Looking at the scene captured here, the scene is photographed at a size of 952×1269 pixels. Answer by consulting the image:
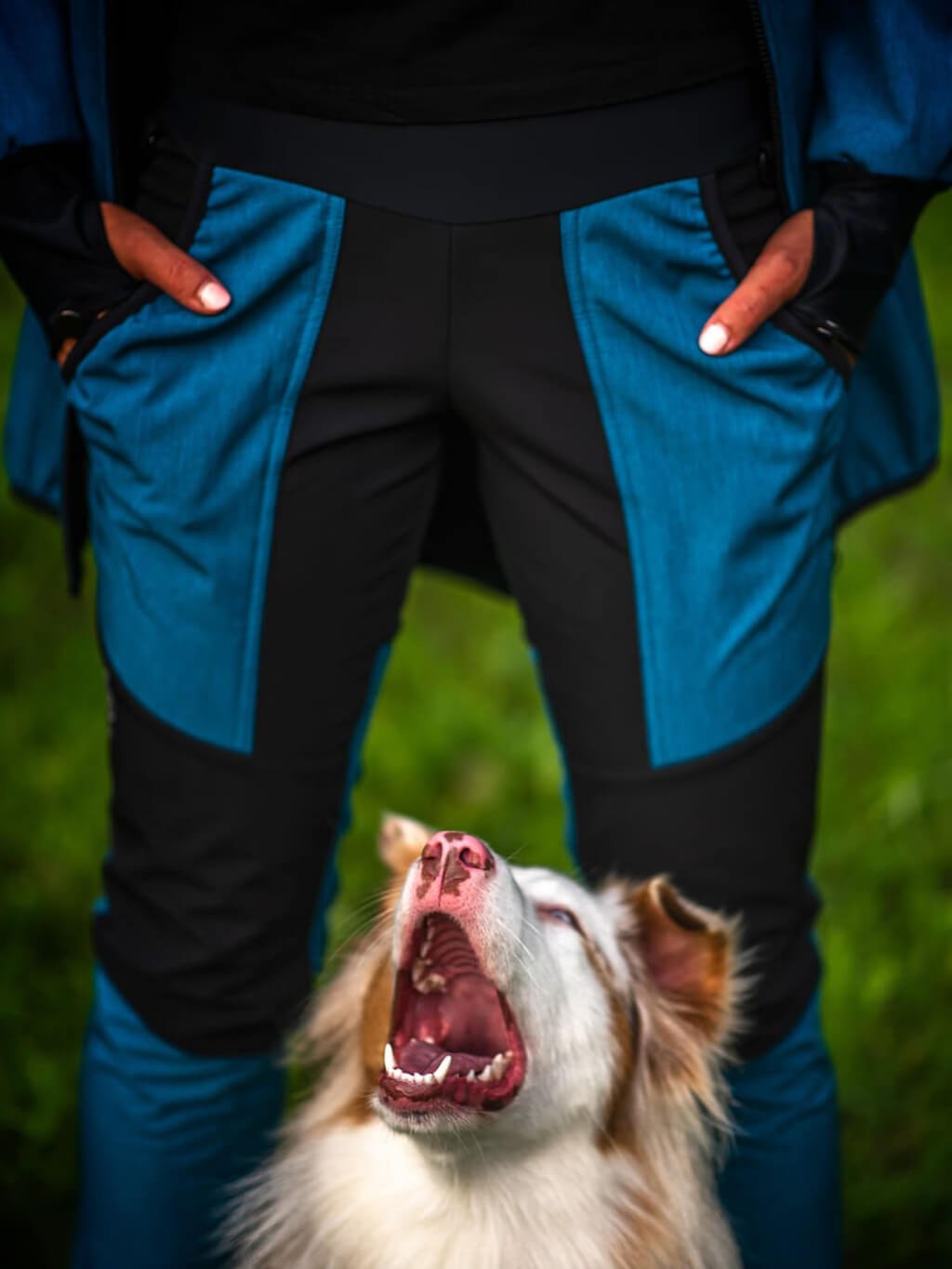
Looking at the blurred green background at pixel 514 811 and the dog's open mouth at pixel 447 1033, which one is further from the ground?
the dog's open mouth at pixel 447 1033

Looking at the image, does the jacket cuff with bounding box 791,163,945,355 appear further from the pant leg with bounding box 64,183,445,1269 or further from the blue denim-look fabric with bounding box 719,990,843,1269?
the blue denim-look fabric with bounding box 719,990,843,1269

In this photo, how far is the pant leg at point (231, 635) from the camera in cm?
195

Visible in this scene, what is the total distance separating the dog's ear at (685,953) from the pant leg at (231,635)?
54 cm

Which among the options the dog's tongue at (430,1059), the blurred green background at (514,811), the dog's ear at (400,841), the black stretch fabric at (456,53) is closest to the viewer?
the black stretch fabric at (456,53)

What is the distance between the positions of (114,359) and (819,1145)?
169 centimetres

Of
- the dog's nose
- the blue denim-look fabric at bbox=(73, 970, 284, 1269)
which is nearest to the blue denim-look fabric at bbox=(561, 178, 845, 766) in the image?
the dog's nose

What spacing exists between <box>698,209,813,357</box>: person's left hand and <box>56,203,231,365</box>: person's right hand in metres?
0.70

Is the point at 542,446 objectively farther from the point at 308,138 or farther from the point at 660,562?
the point at 308,138

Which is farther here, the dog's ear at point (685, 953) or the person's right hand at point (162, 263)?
the dog's ear at point (685, 953)

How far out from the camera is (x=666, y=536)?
81.0 inches

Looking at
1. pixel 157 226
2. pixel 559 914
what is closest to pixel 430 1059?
pixel 559 914

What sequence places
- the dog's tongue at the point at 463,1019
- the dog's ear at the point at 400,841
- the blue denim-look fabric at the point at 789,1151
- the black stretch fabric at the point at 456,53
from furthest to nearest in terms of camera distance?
the dog's ear at the point at 400,841
the blue denim-look fabric at the point at 789,1151
the dog's tongue at the point at 463,1019
the black stretch fabric at the point at 456,53

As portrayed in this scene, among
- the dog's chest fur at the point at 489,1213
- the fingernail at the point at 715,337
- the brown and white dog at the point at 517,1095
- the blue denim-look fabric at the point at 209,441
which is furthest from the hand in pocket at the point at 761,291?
the dog's chest fur at the point at 489,1213

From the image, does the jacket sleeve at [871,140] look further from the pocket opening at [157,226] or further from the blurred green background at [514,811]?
the blurred green background at [514,811]
